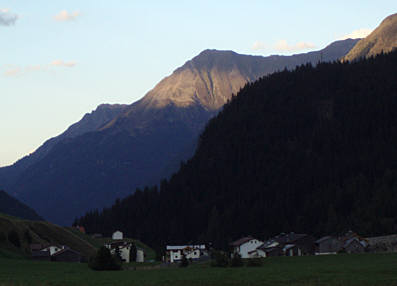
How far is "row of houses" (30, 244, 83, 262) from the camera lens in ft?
525

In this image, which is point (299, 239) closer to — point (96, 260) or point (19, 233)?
point (19, 233)

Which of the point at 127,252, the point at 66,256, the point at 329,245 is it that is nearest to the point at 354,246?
the point at 329,245

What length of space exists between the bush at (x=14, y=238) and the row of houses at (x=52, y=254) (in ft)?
10.5

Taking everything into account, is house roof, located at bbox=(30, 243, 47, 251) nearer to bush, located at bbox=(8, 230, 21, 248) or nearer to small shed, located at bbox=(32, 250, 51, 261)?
small shed, located at bbox=(32, 250, 51, 261)

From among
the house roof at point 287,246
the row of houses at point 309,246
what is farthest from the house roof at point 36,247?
the house roof at point 287,246

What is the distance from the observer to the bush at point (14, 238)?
164625 mm

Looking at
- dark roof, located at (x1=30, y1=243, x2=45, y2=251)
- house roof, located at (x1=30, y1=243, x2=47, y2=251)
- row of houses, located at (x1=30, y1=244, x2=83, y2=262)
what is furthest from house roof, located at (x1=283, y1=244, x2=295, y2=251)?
dark roof, located at (x1=30, y1=243, x2=45, y2=251)

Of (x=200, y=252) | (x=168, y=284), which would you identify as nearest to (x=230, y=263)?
(x=168, y=284)

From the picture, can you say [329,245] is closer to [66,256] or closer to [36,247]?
[66,256]

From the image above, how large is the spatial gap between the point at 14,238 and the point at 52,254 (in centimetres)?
1090

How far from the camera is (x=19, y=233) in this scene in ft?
582

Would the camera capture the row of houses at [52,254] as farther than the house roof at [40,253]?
No

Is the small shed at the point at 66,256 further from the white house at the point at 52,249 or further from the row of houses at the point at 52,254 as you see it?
the white house at the point at 52,249

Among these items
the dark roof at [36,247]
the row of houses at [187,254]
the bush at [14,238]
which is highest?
the bush at [14,238]
